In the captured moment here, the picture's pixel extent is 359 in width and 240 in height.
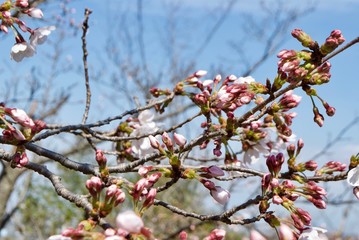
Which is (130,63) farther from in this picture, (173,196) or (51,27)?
(51,27)

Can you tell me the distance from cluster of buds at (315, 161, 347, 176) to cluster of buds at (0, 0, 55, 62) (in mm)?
1003

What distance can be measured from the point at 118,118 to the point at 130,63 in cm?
727

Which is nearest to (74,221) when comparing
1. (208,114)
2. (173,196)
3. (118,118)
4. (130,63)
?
(173,196)

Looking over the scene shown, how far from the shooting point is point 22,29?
1.69 m

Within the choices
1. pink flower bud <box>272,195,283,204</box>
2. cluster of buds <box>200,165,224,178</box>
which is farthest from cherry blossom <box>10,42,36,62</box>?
pink flower bud <box>272,195,283,204</box>

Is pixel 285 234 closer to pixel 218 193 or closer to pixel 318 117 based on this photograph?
pixel 218 193

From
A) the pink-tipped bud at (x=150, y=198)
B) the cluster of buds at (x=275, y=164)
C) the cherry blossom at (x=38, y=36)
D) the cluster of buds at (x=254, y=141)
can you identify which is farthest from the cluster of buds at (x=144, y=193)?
the cherry blossom at (x=38, y=36)

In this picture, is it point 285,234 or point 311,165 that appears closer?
point 285,234

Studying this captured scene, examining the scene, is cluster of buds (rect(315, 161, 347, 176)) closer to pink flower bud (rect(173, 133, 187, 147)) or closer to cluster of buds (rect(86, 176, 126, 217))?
pink flower bud (rect(173, 133, 187, 147))

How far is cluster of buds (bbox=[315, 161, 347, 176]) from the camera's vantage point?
1.37 m

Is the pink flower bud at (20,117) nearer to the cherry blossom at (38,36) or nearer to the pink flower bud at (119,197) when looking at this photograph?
the pink flower bud at (119,197)

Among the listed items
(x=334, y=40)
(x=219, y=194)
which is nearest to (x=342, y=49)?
(x=334, y=40)

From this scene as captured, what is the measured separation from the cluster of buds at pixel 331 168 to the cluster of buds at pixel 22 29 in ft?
3.29

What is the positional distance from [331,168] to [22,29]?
1.05m
